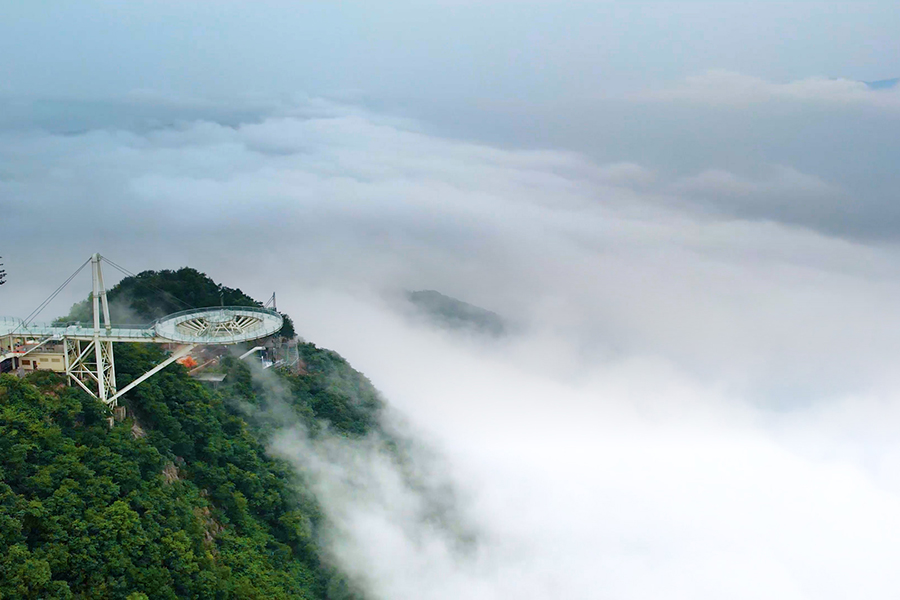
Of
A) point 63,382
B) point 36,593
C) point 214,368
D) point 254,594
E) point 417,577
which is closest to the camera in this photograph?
point 36,593

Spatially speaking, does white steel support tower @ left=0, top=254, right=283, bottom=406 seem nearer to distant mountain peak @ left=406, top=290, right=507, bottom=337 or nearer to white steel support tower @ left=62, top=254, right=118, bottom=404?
white steel support tower @ left=62, top=254, right=118, bottom=404

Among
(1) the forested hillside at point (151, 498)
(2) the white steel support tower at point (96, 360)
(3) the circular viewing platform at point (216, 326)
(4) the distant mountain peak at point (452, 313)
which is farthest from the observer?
(4) the distant mountain peak at point (452, 313)

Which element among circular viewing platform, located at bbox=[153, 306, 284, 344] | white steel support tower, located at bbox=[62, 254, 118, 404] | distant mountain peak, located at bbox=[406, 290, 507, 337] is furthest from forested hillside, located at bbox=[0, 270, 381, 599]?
distant mountain peak, located at bbox=[406, 290, 507, 337]

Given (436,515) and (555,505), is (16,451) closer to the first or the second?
(436,515)

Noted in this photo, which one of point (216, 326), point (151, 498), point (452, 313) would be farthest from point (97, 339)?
point (452, 313)

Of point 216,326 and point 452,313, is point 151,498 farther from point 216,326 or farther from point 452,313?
point 452,313

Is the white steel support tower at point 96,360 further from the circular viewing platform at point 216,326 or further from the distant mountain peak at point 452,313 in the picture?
the distant mountain peak at point 452,313

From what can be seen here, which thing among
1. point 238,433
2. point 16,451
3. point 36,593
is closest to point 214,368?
point 238,433

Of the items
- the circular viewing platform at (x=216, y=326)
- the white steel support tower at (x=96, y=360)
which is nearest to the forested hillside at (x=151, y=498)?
the white steel support tower at (x=96, y=360)
